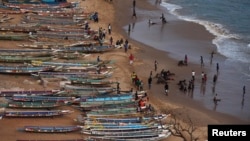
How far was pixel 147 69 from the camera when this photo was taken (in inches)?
1747

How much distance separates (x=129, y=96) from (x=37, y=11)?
100 feet

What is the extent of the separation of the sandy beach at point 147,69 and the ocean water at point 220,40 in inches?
18.4

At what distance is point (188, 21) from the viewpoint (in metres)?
62.5

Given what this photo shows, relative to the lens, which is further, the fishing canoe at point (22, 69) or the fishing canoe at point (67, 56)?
the fishing canoe at point (67, 56)

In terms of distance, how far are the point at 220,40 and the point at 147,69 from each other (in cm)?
1453

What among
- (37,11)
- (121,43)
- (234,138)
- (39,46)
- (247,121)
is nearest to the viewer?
(234,138)

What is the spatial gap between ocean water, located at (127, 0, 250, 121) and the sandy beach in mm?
468

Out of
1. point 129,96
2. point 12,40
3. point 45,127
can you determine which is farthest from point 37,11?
point 45,127

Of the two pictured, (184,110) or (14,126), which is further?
(184,110)

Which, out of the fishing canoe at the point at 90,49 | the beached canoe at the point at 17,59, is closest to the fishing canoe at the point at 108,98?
the beached canoe at the point at 17,59

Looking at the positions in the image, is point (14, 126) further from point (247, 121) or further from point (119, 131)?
point (247, 121)

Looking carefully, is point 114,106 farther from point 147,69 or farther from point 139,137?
point 147,69

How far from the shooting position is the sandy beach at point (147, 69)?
3145cm

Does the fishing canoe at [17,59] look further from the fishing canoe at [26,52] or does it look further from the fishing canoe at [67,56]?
the fishing canoe at [67,56]
